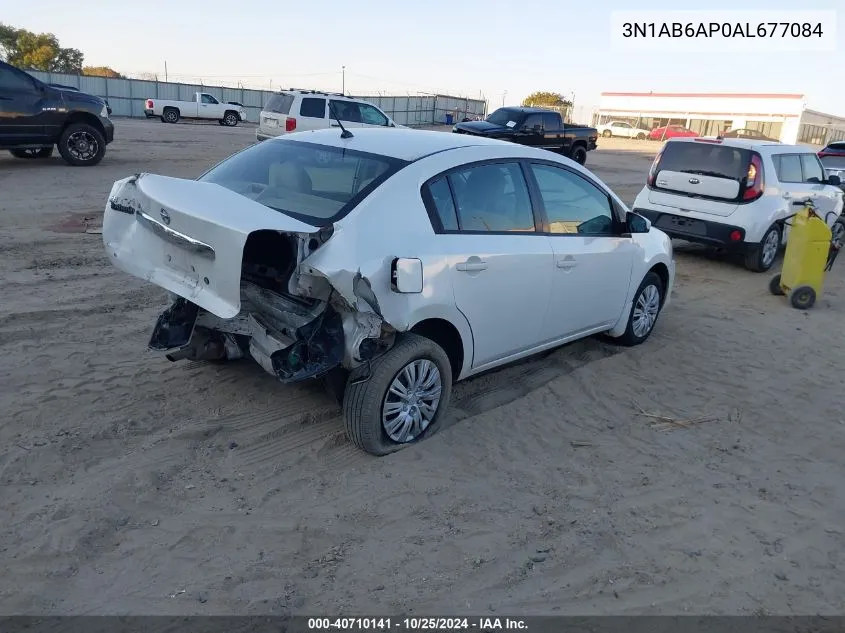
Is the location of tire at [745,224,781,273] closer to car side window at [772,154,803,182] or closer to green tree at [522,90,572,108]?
car side window at [772,154,803,182]

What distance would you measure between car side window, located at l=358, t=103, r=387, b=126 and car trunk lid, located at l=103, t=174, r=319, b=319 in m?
15.7

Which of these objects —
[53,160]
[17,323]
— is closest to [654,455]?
[17,323]

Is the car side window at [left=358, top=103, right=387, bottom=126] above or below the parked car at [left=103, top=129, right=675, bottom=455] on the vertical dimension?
above

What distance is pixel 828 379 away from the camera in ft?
18.8

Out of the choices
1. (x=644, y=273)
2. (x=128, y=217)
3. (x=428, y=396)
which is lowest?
(x=428, y=396)

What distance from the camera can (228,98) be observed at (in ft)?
147

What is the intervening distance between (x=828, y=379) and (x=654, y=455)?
8.23ft

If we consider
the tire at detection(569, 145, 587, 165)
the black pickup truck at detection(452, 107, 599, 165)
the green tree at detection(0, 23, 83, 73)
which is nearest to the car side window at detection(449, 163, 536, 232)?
the black pickup truck at detection(452, 107, 599, 165)

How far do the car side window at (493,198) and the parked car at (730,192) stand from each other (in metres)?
5.51

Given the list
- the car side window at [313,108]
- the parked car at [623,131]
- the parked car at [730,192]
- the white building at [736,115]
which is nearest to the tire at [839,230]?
the parked car at [730,192]

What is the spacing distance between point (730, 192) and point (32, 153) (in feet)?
47.2

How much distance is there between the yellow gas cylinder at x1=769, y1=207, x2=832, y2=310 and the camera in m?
7.45

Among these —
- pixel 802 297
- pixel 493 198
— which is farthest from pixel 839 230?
pixel 493 198

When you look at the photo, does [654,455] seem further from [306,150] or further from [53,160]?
[53,160]
